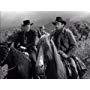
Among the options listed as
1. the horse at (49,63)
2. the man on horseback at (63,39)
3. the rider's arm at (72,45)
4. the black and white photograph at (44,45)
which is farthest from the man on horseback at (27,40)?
the rider's arm at (72,45)

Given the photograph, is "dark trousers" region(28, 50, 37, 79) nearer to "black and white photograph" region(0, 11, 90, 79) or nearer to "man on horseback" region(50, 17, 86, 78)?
"black and white photograph" region(0, 11, 90, 79)

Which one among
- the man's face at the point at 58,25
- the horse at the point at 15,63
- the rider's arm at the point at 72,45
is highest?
the man's face at the point at 58,25

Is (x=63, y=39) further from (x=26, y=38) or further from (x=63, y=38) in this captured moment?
(x=26, y=38)

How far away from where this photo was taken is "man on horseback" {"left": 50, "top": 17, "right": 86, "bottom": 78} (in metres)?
4.51

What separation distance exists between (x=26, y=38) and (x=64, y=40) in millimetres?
678

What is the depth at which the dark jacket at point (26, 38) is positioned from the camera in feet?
14.9

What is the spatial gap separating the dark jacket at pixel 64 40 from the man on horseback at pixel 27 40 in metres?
0.36

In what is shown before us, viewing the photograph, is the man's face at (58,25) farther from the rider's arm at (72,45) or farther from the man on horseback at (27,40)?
the man on horseback at (27,40)

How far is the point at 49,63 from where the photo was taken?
4414mm
